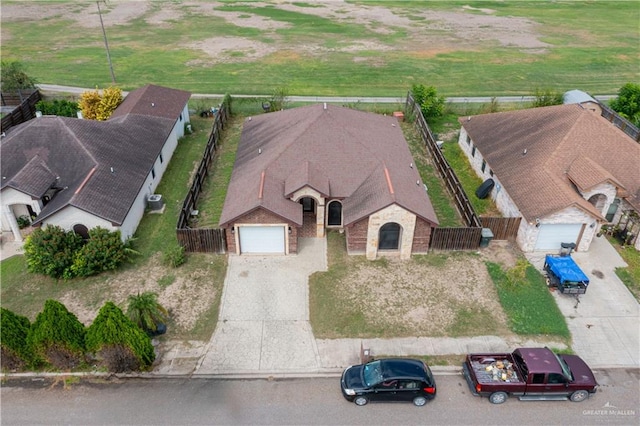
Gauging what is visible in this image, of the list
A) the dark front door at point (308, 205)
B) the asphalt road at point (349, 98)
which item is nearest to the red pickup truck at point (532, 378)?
the dark front door at point (308, 205)

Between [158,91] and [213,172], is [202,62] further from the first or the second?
[213,172]

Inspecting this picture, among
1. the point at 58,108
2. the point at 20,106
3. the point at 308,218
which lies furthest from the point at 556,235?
the point at 20,106

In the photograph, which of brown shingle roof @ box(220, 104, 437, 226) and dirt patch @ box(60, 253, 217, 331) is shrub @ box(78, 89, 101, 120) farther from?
dirt patch @ box(60, 253, 217, 331)

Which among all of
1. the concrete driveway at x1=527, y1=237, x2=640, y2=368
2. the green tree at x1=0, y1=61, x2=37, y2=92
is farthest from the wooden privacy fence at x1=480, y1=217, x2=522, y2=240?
the green tree at x1=0, y1=61, x2=37, y2=92

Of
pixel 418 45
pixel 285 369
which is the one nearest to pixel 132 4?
pixel 418 45

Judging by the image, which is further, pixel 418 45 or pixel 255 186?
pixel 418 45

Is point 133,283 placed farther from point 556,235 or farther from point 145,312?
point 556,235
